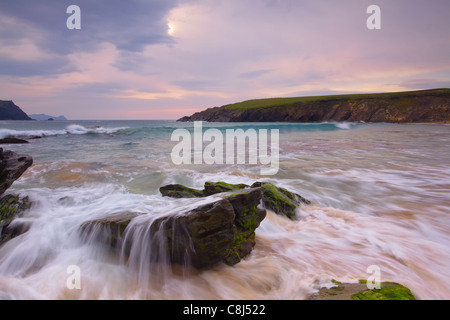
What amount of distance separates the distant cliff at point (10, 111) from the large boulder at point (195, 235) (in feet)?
638

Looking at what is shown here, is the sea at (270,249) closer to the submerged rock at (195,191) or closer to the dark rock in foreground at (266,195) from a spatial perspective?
the dark rock in foreground at (266,195)

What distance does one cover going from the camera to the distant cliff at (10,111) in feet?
471

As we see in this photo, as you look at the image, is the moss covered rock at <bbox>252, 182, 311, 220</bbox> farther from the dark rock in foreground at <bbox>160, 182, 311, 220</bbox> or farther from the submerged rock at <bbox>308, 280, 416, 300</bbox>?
the submerged rock at <bbox>308, 280, 416, 300</bbox>

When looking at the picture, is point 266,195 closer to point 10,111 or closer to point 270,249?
point 270,249

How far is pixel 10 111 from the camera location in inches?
5792

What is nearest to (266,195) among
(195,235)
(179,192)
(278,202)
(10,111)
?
(278,202)

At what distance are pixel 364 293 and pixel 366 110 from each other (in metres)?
88.3

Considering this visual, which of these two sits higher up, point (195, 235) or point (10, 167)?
point (10, 167)

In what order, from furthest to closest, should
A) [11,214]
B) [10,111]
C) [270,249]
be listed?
1. [10,111]
2. [11,214]
3. [270,249]

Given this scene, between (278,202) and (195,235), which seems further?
(278,202)

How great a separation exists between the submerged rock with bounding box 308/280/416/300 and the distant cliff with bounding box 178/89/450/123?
3329 inches

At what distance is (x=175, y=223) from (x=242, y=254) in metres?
1.26

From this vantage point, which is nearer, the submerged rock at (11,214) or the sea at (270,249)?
the sea at (270,249)

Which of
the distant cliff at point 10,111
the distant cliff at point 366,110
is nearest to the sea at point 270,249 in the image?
the distant cliff at point 366,110
